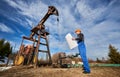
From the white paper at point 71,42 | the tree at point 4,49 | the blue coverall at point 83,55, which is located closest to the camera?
the blue coverall at point 83,55

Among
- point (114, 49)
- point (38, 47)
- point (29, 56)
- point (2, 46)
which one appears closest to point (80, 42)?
point (38, 47)

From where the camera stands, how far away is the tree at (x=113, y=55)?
23172 millimetres

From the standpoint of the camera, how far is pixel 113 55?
24000 millimetres

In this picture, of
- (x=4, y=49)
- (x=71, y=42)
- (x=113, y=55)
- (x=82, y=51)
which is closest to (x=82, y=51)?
(x=82, y=51)

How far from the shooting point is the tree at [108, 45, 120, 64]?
76.0 ft

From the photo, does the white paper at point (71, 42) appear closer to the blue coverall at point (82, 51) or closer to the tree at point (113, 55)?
the blue coverall at point (82, 51)

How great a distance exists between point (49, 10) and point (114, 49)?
2108 centimetres

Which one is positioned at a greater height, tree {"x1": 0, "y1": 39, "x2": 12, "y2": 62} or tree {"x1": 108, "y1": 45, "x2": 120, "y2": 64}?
tree {"x1": 0, "y1": 39, "x2": 12, "y2": 62}

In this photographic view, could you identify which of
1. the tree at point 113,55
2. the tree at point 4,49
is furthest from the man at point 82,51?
the tree at point 4,49

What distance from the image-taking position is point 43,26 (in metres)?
12.5

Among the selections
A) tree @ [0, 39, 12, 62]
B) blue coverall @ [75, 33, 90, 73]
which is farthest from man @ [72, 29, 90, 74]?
tree @ [0, 39, 12, 62]

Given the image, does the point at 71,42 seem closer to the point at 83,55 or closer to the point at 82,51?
the point at 82,51

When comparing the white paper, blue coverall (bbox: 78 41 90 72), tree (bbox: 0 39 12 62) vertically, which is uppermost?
tree (bbox: 0 39 12 62)

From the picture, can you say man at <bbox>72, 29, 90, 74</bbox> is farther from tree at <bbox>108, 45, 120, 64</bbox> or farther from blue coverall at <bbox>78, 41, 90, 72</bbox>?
tree at <bbox>108, 45, 120, 64</bbox>
